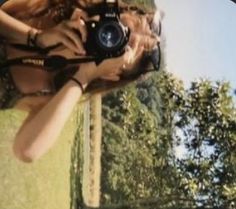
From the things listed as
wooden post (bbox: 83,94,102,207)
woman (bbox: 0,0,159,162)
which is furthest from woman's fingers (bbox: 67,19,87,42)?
wooden post (bbox: 83,94,102,207)

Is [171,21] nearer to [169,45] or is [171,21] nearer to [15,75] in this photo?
[169,45]

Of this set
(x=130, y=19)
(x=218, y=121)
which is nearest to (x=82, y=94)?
(x=130, y=19)

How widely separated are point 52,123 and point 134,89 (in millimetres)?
194

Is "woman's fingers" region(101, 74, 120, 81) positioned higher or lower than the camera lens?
lower

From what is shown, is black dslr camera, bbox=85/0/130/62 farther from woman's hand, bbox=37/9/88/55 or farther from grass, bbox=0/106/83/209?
grass, bbox=0/106/83/209

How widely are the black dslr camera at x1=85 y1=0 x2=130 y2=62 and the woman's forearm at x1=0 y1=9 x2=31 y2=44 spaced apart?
13 centimetres

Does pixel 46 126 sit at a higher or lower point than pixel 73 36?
lower

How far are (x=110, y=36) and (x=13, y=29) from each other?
0.20 meters

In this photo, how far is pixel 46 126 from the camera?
1283 mm

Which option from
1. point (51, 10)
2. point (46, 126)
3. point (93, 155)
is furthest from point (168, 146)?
point (51, 10)

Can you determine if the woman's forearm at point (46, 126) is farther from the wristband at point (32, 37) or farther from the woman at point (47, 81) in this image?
the wristband at point (32, 37)

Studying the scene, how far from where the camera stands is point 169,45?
1.41 meters

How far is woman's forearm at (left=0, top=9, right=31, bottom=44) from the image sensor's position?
1.28m

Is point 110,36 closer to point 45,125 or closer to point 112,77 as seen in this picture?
point 112,77
